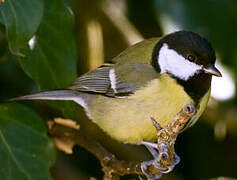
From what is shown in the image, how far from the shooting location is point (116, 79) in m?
2.22

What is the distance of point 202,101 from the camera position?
207cm

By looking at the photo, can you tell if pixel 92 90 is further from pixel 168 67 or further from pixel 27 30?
pixel 27 30

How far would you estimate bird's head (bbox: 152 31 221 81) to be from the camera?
199 centimetres

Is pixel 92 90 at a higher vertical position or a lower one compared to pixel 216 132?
higher

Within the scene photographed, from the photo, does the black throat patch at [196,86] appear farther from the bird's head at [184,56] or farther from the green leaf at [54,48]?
the green leaf at [54,48]

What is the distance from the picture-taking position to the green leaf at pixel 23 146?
1.81m

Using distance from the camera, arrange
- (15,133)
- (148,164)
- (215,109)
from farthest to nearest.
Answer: (215,109) < (15,133) < (148,164)

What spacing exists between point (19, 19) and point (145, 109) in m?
0.62

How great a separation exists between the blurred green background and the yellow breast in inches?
6.7

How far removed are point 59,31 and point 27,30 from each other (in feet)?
1.03

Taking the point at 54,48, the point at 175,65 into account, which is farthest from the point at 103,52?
the point at 54,48

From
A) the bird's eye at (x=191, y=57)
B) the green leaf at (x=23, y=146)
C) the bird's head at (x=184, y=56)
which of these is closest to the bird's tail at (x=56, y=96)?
the green leaf at (x=23, y=146)

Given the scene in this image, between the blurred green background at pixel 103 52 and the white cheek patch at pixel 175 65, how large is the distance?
260 mm

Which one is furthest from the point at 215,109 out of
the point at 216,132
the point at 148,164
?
the point at 148,164
